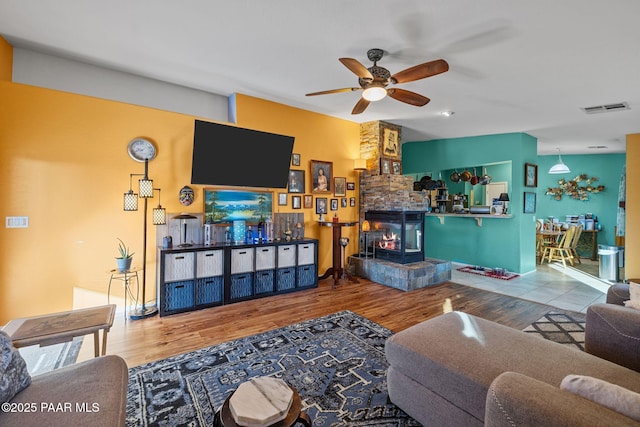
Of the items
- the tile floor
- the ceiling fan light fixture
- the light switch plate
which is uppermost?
the ceiling fan light fixture

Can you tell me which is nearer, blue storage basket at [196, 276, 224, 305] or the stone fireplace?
blue storage basket at [196, 276, 224, 305]

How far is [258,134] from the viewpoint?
4277mm

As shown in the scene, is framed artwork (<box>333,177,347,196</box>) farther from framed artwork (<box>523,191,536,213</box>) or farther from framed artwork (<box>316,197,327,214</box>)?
framed artwork (<box>523,191,536,213</box>)

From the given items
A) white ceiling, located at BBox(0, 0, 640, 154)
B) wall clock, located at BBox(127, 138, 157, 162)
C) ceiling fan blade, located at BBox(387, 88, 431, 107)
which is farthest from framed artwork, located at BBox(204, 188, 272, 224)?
ceiling fan blade, located at BBox(387, 88, 431, 107)

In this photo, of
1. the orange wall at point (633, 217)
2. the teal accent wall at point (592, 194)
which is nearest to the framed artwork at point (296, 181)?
the orange wall at point (633, 217)

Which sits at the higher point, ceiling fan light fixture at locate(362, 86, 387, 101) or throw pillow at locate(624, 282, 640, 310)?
ceiling fan light fixture at locate(362, 86, 387, 101)

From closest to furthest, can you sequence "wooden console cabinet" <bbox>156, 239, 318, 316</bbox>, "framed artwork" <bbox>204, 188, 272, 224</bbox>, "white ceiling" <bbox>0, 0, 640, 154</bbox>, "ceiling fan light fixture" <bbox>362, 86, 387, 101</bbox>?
1. "white ceiling" <bbox>0, 0, 640, 154</bbox>
2. "ceiling fan light fixture" <bbox>362, 86, 387, 101</bbox>
3. "wooden console cabinet" <bbox>156, 239, 318, 316</bbox>
4. "framed artwork" <bbox>204, 188, 272, 224</bbox>

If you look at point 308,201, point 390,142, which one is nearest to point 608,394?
point 308,201

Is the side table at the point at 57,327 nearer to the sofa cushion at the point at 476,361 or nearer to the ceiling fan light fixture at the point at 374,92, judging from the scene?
the sofa cushion at the point at 476,361

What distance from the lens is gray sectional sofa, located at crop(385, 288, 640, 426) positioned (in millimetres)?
1023

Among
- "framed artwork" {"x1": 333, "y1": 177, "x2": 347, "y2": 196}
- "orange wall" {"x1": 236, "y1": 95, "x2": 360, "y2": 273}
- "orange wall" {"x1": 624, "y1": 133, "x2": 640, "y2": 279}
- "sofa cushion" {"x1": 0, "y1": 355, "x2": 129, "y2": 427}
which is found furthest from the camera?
"framed artwork" {"x1": 333, "y1": 177, "x2": 347, "y2": 196}

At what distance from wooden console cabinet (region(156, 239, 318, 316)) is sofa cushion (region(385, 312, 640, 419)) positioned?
8.47 feet

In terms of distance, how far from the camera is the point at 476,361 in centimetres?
157

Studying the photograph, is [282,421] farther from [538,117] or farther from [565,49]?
[538,117]
